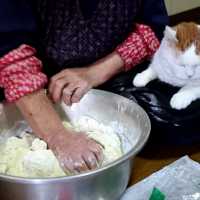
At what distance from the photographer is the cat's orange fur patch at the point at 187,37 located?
0.89 meters

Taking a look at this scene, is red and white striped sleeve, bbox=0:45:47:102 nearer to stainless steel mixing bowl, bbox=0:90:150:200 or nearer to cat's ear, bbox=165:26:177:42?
stainless steel mixing bowl, bbox=0:90:150:200

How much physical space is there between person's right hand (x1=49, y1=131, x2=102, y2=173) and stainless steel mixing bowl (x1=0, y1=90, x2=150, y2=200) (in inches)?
1.7

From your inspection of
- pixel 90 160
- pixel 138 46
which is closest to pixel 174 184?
pixel 90 160

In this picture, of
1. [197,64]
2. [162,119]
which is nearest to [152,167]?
[162,119]

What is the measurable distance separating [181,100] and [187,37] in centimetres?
13

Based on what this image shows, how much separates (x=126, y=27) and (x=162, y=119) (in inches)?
8.9

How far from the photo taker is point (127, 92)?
3.34 ft

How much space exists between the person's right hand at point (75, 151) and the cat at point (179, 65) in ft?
0.76

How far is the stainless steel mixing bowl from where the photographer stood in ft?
2.38

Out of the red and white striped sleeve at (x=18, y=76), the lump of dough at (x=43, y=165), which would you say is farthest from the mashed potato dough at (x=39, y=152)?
the red and white striped sleeve at (x=18, y=76)

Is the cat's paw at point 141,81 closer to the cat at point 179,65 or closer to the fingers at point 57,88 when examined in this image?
the cat at point 179,65

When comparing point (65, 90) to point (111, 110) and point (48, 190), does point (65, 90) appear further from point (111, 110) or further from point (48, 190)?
point (48, 190)

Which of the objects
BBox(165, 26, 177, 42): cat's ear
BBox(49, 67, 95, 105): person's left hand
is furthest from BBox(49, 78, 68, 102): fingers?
BBox(165, 26, 177, 42): cat's ear

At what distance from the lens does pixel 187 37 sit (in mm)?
897
